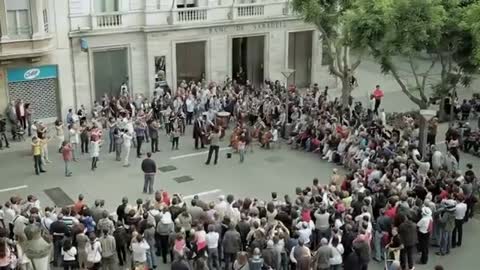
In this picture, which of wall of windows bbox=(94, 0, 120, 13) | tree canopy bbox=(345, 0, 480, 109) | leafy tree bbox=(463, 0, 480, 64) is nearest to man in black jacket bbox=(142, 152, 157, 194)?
tree canopy bbox=(345, 0, 480, 109)

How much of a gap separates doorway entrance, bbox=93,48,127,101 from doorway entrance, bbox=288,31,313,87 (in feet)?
30.0

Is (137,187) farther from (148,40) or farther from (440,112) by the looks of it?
(440,112)

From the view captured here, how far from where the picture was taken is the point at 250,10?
32688mm

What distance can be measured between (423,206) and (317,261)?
10.9ft

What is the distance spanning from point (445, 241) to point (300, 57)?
65.9 feet

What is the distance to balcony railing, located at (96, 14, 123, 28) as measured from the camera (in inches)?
1147

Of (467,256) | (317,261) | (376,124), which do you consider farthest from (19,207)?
(376,124)

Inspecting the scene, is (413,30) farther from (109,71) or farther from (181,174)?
(109,71)

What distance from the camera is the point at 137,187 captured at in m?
22.2

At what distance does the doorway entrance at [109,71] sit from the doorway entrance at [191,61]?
282 centimetres

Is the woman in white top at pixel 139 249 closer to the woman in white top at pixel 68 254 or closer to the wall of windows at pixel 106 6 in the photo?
the woman in white top at pixel 68 254

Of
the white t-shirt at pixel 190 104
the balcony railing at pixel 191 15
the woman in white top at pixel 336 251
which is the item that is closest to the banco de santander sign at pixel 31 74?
the white t-shirt at pixel 190 104

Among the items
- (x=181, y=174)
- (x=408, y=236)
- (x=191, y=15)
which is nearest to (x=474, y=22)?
(x=408, y=236)

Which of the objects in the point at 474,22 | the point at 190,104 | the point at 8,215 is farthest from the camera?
the point at 190,104
